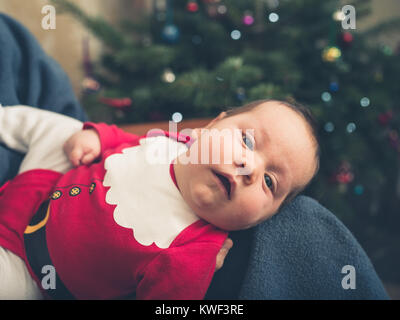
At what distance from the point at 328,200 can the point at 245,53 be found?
56 cm

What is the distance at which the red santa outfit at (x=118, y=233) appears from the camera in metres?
0.47

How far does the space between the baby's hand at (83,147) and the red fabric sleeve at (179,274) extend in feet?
0.81

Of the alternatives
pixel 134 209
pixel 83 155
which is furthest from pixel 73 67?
pixel 134 209

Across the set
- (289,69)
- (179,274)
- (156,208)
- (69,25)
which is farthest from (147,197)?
(69,25)

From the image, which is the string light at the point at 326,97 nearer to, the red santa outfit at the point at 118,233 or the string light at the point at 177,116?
the string light at the point at 177,116

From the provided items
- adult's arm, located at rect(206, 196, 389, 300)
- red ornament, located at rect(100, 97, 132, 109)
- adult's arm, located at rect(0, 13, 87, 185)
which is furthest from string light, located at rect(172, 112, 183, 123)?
adult's arm, located at rect(206, 196, 389, 300)

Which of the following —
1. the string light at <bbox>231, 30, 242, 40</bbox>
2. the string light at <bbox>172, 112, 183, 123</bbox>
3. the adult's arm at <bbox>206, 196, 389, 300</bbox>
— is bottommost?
the adult's arm at <bbox>206, 196, 389, 300</bbox>

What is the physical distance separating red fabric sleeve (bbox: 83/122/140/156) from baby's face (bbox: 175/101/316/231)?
0.17 meters

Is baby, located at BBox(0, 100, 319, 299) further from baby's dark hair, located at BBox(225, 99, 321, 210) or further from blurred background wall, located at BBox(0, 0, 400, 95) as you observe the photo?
blurred background wall, located at BBox(0, 0, 400, 95)

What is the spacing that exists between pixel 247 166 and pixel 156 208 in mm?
164

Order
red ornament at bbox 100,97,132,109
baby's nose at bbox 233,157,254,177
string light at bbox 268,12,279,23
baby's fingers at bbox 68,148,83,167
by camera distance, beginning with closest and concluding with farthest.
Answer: baby's nose at bbox 233,157,254,177 < baby's fingers at bbox 68,148,83,167 < red ornament at bbox 100,97,132,109 < string light at bbox 268,12,279,23

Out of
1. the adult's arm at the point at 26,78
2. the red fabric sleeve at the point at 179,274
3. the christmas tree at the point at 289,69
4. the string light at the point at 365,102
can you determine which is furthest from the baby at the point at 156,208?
the string light at the point at 365,102

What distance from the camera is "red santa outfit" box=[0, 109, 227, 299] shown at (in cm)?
47

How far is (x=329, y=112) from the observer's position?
1.04 metres
